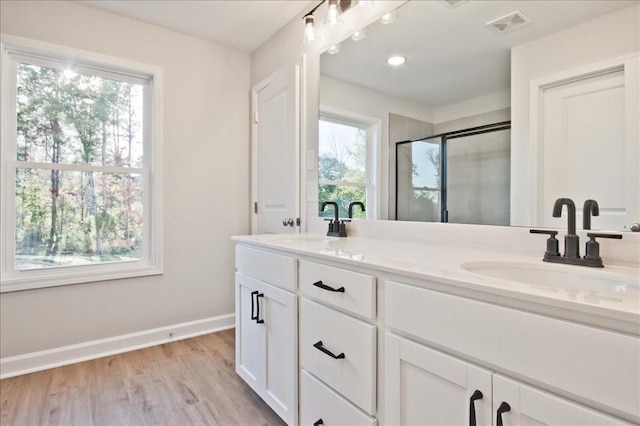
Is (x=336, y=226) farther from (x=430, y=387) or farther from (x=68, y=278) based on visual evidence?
(x=68, y=278)

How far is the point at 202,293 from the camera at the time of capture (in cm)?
276

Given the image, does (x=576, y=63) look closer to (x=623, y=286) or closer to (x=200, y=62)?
(x=623, y=286)

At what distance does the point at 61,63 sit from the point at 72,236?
1184mm

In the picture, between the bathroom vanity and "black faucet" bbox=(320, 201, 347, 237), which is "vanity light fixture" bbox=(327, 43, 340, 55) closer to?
"black faucet" bbox=(320, 201, 347, 237)

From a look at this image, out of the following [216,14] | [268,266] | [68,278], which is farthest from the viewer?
[216,14]

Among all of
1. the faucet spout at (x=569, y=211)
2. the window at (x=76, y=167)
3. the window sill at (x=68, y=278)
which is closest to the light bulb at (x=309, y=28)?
the window at (x=76, y=167)

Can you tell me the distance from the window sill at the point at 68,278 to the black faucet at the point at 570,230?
255 cm

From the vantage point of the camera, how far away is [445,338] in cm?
82

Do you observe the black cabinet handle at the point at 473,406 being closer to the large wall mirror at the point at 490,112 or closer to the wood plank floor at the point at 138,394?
the large wall mirror at the point at 490,112

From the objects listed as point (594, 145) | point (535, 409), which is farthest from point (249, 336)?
point (594, 145)

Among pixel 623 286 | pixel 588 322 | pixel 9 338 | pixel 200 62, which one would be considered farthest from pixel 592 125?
pixel 9 338

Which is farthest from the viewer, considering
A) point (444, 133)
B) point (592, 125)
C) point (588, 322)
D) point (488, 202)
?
point (444, 133)

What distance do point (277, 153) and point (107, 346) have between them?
1.84 metres

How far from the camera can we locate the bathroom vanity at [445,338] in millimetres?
604
